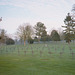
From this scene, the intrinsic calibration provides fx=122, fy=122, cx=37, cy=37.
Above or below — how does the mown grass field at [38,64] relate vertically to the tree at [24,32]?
below

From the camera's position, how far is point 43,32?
6912 centimetres

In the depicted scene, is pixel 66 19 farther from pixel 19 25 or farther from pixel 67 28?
pixel 19 25

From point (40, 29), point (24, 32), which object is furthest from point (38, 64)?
point (40, 29)

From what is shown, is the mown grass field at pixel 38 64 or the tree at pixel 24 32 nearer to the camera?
the mown grass field at pixel 38 64

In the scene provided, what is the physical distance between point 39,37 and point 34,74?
6124 centimetres

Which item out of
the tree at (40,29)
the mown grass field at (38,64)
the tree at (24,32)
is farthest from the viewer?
the tree at (40,29)

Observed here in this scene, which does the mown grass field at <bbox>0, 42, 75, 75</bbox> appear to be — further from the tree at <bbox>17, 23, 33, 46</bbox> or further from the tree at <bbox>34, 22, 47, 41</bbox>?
the tree at <bbox>34, 22, 47, 41</bbox>

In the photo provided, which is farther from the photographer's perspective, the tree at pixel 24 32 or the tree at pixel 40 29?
the tree at pixel 40 29

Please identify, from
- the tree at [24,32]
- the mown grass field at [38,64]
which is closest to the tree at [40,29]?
the tree at [24,32]

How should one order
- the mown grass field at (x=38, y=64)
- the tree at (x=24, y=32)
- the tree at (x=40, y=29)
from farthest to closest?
the tree at (x=40, y=29) → the tree at (x=24, y=32) → the mown grass field at (x=38, y=64)

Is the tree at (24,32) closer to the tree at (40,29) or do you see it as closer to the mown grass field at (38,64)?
the tree at (40,29)

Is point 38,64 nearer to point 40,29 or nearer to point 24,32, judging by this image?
point 24,32

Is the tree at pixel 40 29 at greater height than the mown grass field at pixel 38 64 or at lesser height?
greater

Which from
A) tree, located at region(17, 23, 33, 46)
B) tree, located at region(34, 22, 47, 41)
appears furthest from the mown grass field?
tree, located at region(34, 22, 47, 41)
